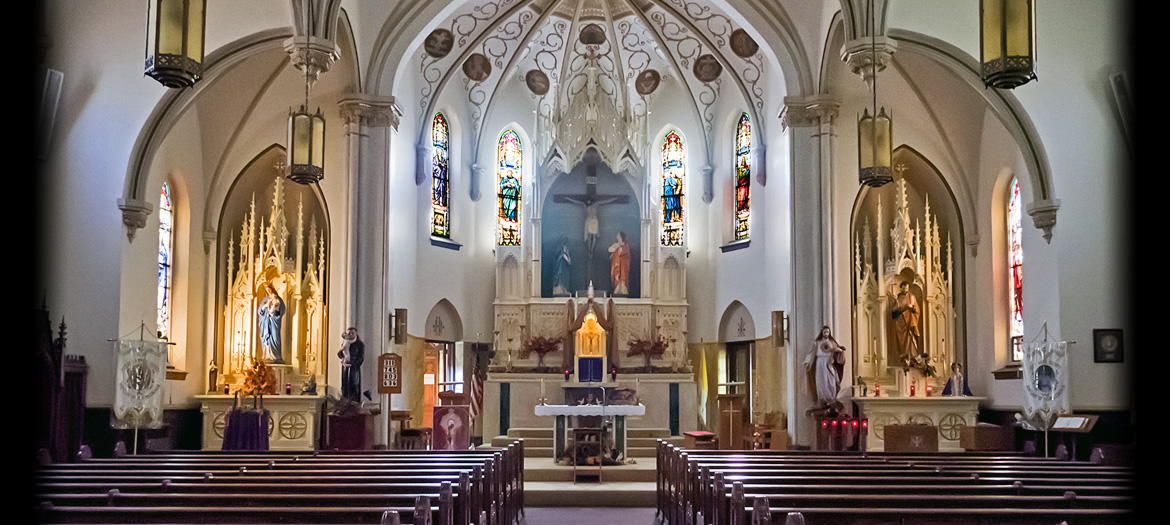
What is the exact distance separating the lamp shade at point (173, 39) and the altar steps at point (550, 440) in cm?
1137

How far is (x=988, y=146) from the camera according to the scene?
17.9 metres

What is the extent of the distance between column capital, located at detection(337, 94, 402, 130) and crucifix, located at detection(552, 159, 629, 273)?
687 cm

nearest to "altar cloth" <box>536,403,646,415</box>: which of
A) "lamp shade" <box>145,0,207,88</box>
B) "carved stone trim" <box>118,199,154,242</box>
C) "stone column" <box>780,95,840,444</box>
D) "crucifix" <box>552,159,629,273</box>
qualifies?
"stone column" <box>780,95,840,444</box>

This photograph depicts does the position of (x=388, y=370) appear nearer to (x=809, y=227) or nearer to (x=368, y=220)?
(x=368, y=220)

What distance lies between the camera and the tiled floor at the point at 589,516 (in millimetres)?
11930

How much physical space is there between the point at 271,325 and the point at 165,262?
2166 mm

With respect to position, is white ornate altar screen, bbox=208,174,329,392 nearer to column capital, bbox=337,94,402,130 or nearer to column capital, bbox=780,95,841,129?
column capital, bbox=337,94,402,130

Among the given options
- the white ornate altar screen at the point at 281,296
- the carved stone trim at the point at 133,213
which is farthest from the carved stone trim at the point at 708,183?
the carved stone trim at the point at 133,213

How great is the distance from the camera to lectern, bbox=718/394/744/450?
19.2m

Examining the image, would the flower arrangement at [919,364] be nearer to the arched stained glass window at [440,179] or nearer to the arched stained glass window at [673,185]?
the arched stained glass window at [673,185]

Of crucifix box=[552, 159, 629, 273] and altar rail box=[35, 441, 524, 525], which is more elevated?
crucifix box=[552, 159, 629, 273]

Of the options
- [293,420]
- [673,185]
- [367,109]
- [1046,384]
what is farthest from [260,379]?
[1046,384]

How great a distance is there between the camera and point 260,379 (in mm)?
17531

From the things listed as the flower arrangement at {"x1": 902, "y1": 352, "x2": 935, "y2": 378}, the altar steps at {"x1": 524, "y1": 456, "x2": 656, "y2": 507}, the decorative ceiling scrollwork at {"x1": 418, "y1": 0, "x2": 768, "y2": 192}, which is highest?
the decorative ceiling scrollwork at {"x1": 418, "y1": 0, "x2": 768, "y2": 192}
